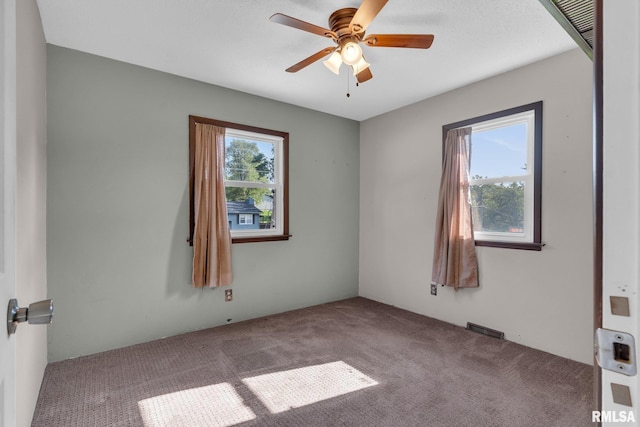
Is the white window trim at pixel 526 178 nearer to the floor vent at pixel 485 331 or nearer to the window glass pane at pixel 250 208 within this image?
the floor vent at pixel 485 331

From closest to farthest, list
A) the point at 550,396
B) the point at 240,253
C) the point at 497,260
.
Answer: the point at 550,396 < the point at 497,260 < the point at 240,253

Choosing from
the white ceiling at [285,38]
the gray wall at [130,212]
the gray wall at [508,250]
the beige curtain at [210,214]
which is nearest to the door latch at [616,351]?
the white ceiling at [285,38]

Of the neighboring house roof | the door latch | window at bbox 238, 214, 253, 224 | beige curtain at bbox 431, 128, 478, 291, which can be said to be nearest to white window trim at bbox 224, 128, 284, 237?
window at bbox 238, 214, 253, 224

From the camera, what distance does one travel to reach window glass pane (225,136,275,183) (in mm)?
3473

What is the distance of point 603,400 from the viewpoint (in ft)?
1.86

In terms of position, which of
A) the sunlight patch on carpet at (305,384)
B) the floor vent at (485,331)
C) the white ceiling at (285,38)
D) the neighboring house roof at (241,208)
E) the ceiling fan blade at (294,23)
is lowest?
the sunlight patch on carpet at (305,384)

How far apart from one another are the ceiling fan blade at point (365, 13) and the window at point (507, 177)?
1.82 m

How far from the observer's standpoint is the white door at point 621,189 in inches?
20.6

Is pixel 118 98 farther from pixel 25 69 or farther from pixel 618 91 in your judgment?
pixel 618 91

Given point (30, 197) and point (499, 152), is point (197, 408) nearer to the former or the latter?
point (30, 197)

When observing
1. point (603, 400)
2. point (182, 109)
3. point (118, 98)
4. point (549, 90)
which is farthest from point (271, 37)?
point (603, 400)

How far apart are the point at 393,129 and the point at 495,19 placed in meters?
1.89

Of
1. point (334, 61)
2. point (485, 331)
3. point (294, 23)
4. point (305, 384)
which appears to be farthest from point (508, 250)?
point (294, 23)

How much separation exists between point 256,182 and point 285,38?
1618 mm
